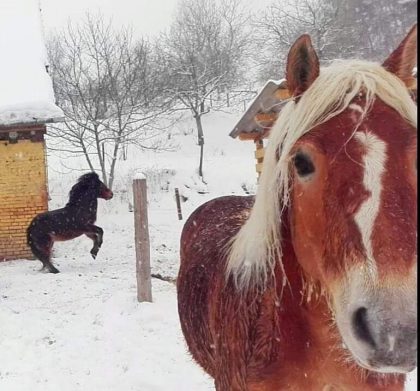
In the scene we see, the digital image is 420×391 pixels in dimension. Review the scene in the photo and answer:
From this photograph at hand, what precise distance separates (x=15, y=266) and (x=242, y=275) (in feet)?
31.7

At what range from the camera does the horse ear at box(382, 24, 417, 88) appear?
67.1 inches

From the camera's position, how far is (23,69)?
43.5 ft

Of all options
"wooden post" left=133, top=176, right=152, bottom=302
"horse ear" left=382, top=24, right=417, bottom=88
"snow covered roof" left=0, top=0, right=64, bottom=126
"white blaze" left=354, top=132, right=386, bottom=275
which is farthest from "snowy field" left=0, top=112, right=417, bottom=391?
"snow covered roof" left=0, top=0, right=64, bottom=126

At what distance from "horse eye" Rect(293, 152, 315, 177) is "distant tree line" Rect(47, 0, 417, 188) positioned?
1634 cm

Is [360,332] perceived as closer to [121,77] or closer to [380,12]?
[380,12]

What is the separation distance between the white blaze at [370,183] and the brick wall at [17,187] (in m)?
10.8

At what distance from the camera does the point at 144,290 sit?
23.2ft

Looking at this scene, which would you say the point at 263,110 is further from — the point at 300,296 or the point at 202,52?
the point at 202,52

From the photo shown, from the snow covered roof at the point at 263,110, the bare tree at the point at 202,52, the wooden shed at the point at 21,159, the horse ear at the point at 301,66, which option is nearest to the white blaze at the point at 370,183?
the horse ear at the point at 301,66

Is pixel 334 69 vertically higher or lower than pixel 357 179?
higher

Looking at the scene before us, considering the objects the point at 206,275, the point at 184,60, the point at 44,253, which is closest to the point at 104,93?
the point at 184,60

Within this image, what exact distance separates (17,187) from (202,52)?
844 inches

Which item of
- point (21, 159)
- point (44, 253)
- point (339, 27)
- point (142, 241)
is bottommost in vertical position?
point (44, 253)

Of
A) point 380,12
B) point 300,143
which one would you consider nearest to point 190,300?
point 300,143
